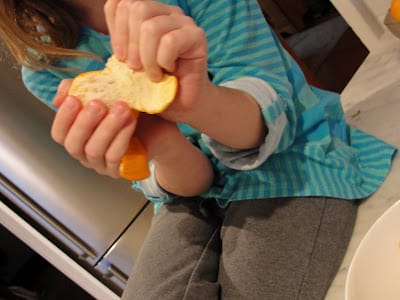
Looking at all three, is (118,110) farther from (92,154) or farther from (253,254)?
(253,254)

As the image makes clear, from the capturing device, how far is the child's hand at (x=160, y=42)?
389 mm

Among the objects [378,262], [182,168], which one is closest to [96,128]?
[182,168]

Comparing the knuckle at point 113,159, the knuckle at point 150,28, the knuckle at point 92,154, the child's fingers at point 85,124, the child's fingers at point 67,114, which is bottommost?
the knuckle at point 113,159

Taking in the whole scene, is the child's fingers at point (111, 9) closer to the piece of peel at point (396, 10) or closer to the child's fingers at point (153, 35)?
the child's fingers at point (153, 35)

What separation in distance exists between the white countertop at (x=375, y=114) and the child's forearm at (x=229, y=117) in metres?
0.18

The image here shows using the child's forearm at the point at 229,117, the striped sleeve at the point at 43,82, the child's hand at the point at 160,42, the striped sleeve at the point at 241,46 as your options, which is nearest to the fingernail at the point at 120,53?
the child's hand at the point at 160,42

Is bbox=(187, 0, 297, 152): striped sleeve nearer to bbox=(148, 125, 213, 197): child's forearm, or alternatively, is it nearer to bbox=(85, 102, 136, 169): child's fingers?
bbox=(148, 125, 213, 197): child's forearm

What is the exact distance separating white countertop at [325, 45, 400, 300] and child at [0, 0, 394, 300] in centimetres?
1

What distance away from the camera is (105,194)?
105 cm

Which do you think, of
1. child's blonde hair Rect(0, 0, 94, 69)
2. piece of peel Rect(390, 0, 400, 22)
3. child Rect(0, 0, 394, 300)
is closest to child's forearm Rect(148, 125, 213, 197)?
child Rect(0, 0, 394, 300)

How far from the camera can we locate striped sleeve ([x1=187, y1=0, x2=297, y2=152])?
63cm

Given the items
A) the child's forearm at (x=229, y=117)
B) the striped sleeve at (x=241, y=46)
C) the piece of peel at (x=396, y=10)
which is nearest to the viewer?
the child's forearm at (x=229, y=117)

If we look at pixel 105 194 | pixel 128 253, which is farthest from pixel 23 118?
pixel 128 253

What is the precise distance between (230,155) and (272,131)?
0.22ft
